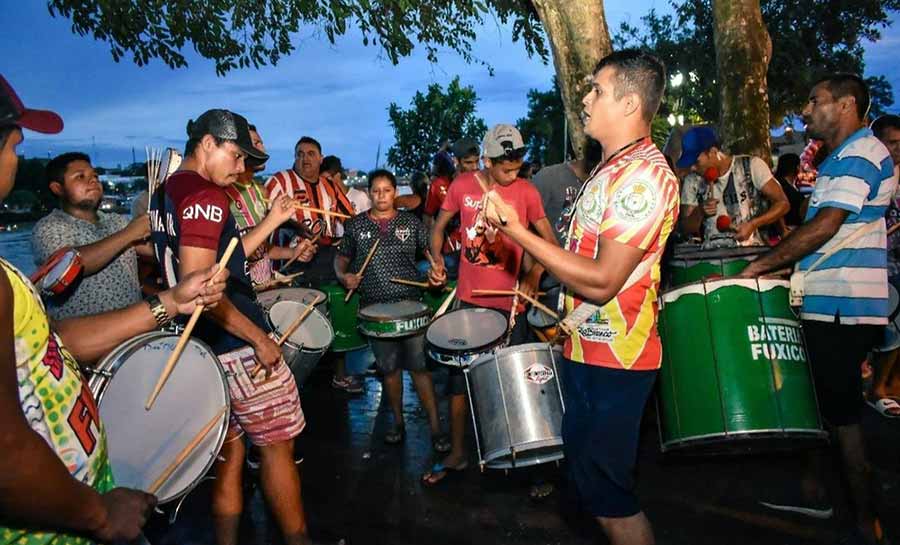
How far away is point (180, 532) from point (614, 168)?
11.0ft

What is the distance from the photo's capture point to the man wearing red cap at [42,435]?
1328mm

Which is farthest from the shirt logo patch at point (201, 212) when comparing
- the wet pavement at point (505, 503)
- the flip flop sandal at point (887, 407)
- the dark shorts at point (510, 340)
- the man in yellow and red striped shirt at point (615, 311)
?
the flip flop sandal at point (887, 407)

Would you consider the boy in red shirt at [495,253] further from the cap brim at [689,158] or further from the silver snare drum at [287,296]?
the cap brim at [689,158]

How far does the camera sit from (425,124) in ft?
127

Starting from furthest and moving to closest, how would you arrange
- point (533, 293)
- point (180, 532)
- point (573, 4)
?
1. point (573, 4)
2. point (533, 293)
3. point (180, 532)

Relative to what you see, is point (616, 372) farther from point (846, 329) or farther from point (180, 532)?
point (180, 532)

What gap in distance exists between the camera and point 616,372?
2609 mm

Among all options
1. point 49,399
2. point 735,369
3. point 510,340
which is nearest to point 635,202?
point 735,369

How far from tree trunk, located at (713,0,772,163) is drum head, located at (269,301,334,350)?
257 inches

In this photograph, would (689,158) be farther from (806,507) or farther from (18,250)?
(18,250)

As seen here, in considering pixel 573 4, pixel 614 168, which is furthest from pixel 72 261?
pixel 573 4

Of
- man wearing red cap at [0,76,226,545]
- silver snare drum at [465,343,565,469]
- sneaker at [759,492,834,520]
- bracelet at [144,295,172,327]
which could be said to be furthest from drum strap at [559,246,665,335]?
sneaker at [759,492,834,520]

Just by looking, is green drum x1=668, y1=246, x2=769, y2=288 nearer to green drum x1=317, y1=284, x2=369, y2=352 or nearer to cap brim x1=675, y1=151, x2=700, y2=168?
cap brim x1=675, y1=151, x2=700, y2=168

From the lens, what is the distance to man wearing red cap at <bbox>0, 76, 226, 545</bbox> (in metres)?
1.33
